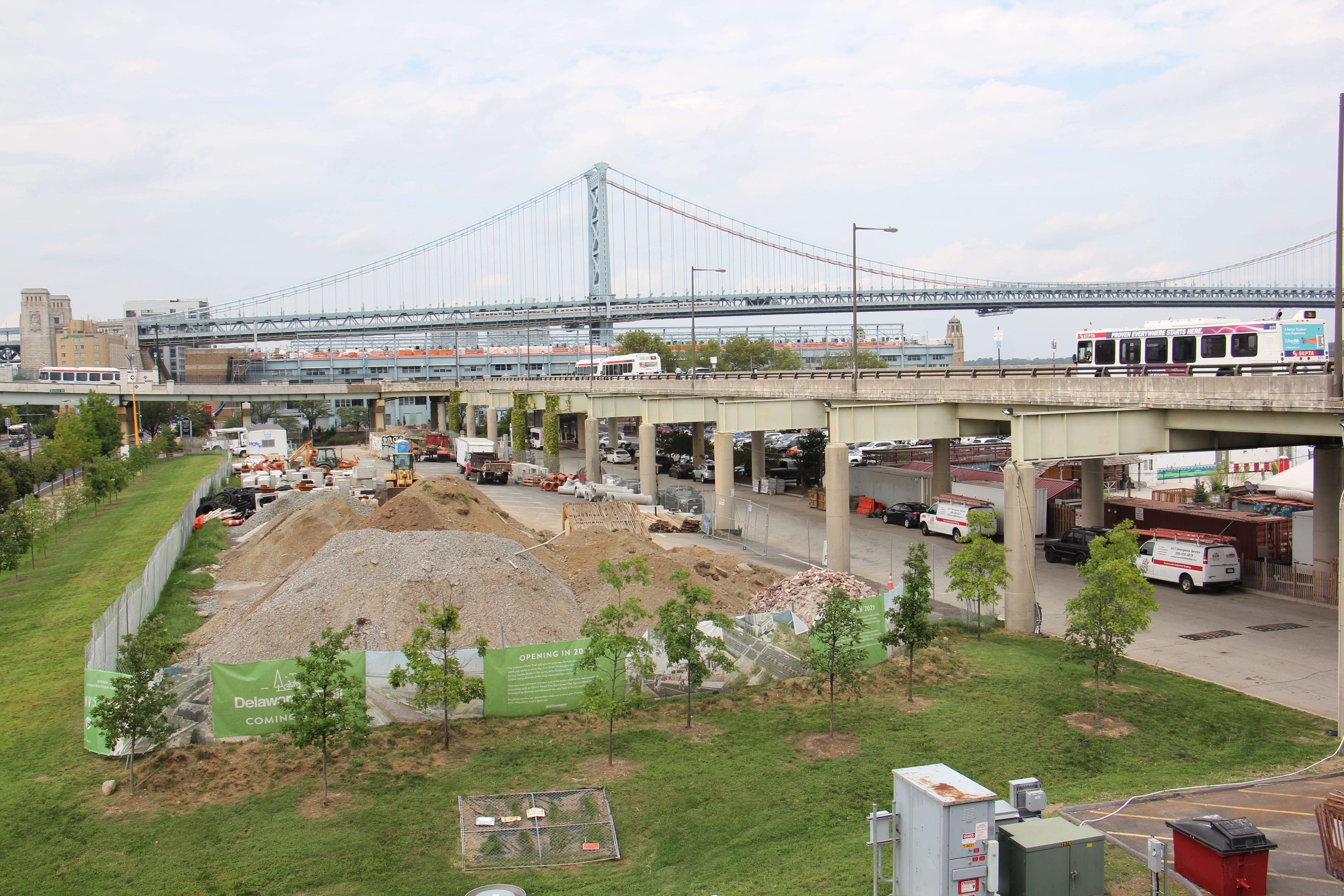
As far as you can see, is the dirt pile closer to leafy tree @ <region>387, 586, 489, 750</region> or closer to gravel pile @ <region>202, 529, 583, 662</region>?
gravel pile @ <region>202, 529, 583, 662</region>

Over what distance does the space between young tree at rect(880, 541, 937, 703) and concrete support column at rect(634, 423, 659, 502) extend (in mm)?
31761

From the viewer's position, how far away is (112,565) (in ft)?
117

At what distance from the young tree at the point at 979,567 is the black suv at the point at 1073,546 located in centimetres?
1304

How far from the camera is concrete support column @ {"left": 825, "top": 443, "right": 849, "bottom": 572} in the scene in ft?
106

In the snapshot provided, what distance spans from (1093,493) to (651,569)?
23.1 meters

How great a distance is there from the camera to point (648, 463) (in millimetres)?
51969

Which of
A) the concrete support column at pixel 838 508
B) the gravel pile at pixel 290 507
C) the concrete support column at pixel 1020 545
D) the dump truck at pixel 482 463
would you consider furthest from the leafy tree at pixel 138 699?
the dump truck at pixel 482 463

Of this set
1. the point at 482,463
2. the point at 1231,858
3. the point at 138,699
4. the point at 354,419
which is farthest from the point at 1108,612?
the point at 354,419

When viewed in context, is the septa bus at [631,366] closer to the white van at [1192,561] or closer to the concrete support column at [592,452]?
the concrete support column at [592,452]

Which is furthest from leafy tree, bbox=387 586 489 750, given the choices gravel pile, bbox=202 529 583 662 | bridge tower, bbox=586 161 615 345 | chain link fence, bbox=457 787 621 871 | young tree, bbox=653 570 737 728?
bridge tower, bbox=586 161 615 345

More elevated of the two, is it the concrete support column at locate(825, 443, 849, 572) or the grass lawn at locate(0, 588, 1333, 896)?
the concrete support column at locate(825, 443, 849, 572)

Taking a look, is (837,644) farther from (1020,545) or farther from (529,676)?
(1020,545)

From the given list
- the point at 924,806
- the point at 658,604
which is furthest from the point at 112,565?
the point at 924,806

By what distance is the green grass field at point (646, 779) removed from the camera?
40.8 ft
